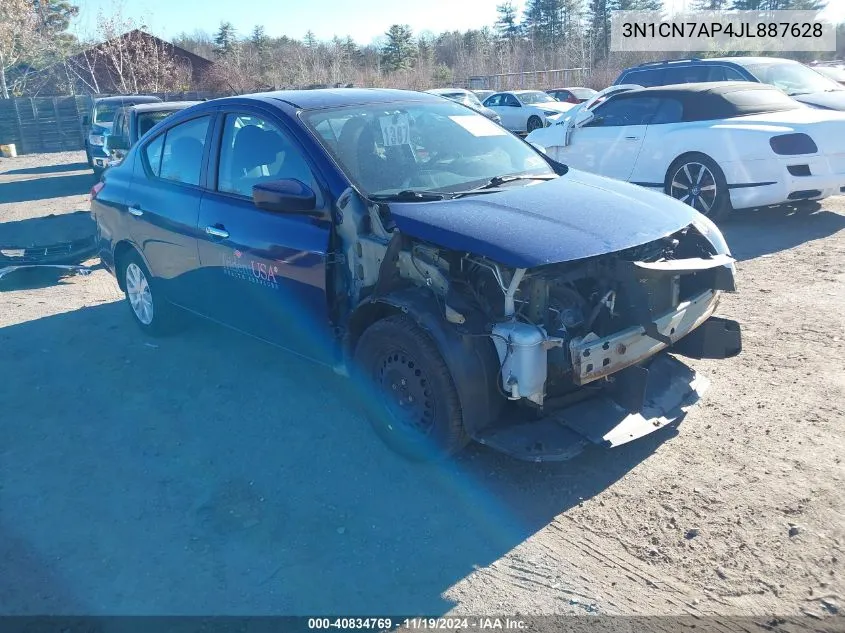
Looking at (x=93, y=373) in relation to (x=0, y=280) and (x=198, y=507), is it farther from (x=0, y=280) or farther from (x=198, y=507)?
(x=0, y=280)

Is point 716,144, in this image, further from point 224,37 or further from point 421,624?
point 224,37

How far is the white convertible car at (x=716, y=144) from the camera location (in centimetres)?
766

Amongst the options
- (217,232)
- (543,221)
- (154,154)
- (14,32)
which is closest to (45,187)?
(154,154)

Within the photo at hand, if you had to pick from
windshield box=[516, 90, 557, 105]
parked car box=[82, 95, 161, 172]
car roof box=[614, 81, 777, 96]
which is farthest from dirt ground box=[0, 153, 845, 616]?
windshield box=[516, 90, 557, 105]

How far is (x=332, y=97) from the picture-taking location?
4.65 metres

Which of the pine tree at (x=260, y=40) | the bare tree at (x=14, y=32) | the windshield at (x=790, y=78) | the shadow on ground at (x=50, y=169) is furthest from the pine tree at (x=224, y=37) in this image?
the windshield at (x=790, y=78)

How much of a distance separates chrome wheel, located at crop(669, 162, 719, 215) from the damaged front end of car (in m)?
4.47

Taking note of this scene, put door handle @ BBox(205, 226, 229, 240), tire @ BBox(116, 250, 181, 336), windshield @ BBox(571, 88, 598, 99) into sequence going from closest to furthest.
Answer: door handle @ BBox(205, 226, 229, 240) → tire @ BBox(116, 250, 181, 336) → windshield @ BBox(571, 88, 598, 99)

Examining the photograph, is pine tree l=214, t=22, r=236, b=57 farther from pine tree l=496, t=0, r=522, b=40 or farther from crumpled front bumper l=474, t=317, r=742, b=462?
crumpled front bumper l=474, t=317, r=742, b=462

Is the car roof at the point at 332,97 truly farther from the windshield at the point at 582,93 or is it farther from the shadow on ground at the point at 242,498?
the windshield at the point at 582,93

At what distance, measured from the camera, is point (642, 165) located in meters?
8.74

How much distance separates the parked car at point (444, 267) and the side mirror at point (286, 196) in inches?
0.4

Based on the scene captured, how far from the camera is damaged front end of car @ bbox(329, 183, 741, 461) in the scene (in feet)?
10.9

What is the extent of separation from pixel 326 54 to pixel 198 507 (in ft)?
152
